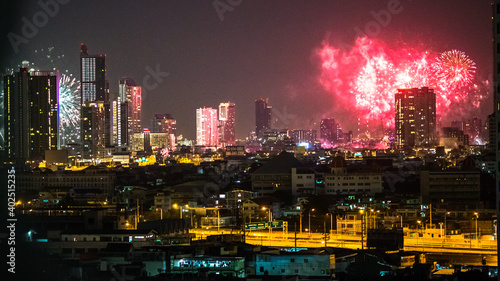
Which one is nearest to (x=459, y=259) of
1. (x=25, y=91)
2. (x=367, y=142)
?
(x=25, y=91)

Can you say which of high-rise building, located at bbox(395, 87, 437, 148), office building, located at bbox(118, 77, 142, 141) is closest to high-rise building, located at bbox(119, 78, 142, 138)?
office building, located at bbox(118, 77, 142, 141)

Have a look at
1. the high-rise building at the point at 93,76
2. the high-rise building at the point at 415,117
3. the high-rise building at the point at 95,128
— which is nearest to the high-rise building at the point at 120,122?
the high-rise building at the point at 93,76

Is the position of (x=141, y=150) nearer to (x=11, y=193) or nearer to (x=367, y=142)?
(x=367, y=142)

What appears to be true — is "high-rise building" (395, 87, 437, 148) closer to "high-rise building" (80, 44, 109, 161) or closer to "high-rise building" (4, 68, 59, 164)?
"high-rise building" (80, 44, 109, 161)

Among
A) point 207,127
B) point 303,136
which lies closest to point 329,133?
point 303,136

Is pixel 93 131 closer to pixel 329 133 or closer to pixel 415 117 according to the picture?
pixel 415 117
